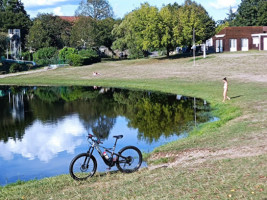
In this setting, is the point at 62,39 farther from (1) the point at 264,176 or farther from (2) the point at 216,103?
(1) the point at 264,176

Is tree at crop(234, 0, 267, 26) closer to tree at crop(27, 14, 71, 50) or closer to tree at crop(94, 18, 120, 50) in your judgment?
Answer: tree at crop(94, 18, 120, 50)

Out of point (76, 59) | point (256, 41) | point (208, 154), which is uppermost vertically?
point (256, 41)

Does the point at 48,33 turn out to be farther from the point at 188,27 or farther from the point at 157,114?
the point at 157,114

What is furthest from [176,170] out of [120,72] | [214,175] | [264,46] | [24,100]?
[264,46]

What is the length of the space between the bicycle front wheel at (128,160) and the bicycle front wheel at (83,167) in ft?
2.54

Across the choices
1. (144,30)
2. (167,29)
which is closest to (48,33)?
(144,30)

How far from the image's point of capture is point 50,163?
52.6 ft

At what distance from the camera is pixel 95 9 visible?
3821 inches

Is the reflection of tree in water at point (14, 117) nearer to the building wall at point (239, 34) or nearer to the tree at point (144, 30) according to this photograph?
the tree at point (144, 30)

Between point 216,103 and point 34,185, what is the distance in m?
18.5

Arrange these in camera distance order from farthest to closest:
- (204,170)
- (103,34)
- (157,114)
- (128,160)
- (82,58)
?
(103,34) < (82,58) < (157,114) < (128,160) < (204,170)

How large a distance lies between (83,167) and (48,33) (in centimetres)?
7702

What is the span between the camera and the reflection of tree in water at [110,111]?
22344 millimetres

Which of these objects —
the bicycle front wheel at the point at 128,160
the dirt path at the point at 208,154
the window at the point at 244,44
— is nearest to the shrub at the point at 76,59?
the window at the point at 244,44
